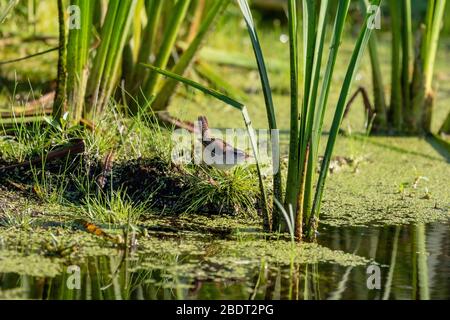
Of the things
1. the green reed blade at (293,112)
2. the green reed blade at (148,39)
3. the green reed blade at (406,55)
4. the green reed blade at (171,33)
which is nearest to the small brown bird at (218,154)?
the green reed blade at (293,112)

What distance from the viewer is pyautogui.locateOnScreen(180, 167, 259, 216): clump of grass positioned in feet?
9.20

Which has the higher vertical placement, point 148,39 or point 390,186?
point 148,39

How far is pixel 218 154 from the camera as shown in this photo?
9.37ft

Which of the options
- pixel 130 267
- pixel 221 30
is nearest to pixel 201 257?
pixel 130 267

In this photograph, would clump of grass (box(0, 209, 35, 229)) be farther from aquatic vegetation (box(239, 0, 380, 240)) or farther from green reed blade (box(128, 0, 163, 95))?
green reed blade (box(128, 0, 163, 95))

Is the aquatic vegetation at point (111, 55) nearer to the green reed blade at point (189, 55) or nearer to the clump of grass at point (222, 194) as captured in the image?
the green reed blade at point (189, 55)

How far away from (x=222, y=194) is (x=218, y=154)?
0.12 metres

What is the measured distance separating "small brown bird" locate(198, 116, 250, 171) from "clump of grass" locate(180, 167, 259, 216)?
0.03 meters

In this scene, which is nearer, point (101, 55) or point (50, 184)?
point (50, 184)

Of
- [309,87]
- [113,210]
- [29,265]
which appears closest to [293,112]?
[309,87]

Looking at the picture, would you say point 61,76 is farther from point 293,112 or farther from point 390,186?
point 390,186

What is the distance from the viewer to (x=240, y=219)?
9.13 ft

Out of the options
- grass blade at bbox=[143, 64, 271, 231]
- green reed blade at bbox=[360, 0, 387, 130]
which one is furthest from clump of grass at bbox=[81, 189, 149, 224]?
green reed blade at bbox=[360, 0, 387, 130]

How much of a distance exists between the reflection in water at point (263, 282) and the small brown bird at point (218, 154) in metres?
0.45
